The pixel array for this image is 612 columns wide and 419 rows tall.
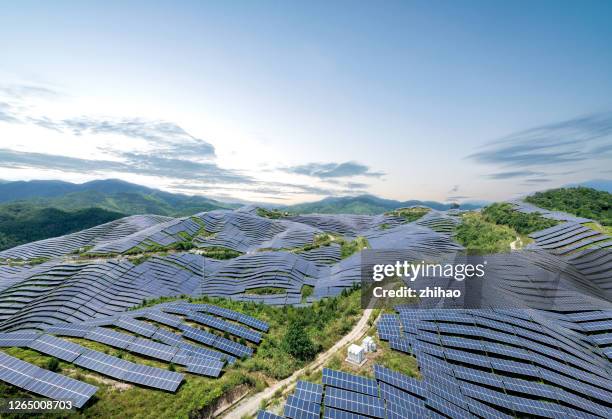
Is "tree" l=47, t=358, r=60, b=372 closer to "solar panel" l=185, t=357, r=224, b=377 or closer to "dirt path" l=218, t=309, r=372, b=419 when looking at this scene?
"solar panel" l=185, t=357, r=224, b=377

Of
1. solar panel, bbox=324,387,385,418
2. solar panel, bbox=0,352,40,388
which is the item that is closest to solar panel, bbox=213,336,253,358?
solar panel, bbox=324,387,385,418

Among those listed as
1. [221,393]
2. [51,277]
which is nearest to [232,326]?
[221,393]

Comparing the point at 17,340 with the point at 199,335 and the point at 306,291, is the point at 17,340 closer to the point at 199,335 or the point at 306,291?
the point at 199,335

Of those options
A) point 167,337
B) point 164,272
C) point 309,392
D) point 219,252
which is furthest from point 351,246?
point 309,392

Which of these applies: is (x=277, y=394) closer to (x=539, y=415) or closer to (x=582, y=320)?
(x=539, y=415)

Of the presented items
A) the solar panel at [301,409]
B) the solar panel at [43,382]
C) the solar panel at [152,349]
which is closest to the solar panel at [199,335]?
the solar panel at [152,349]

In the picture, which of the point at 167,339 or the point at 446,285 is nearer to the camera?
the point at 167,339
